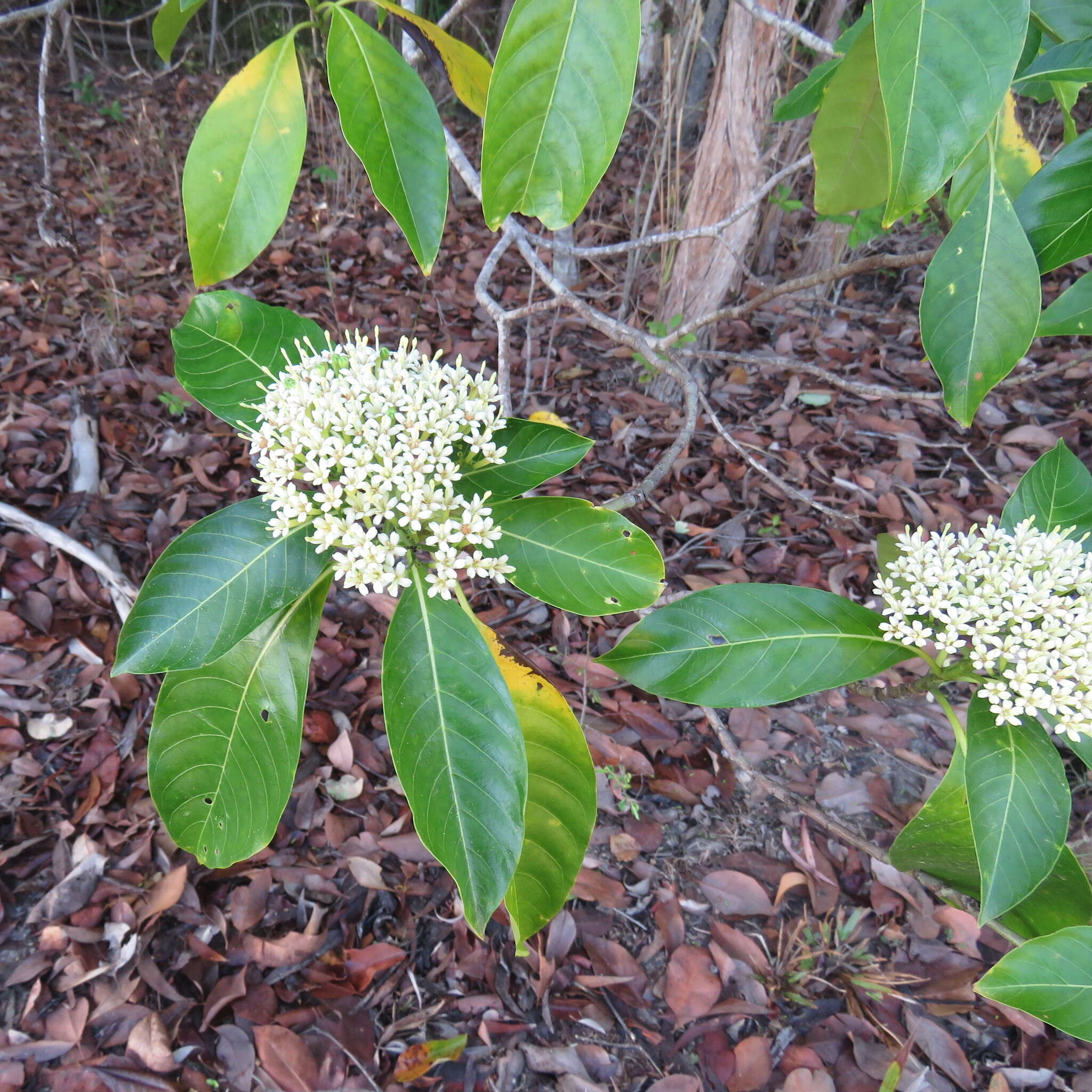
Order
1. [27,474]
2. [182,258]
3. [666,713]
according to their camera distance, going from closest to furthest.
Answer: [666,713] < [27,474] < [182,258]

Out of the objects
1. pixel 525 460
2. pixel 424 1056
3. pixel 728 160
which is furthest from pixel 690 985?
pixel 728 160

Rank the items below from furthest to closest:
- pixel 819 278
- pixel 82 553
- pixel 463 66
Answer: pixel 82 553, pixel 819 278, pixel 463 66

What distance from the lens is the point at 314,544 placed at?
1289mm

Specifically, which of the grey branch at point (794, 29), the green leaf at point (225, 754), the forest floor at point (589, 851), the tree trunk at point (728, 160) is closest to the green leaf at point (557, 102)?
the green leaf at point (225, 754)

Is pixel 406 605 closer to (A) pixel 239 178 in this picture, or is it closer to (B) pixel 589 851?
(A) pixel 239 178

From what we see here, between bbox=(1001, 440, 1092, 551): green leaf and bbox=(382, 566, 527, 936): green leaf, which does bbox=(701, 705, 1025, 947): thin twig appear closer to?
bbox=(382, 566, 527, 936): green leaf

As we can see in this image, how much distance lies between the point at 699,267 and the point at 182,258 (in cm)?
296

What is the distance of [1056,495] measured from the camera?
4.94 ft

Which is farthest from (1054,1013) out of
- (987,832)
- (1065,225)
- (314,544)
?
(314,544)

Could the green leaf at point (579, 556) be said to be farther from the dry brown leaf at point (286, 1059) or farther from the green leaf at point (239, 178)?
the dry brown leaf at point (286, 1059)

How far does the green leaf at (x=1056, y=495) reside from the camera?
148 cm

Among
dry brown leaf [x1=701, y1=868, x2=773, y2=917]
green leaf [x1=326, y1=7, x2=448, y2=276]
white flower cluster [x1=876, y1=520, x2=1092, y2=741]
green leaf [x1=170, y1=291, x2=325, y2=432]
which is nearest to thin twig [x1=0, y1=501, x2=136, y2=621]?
green leaf [x1=170, y1=291, x2=325, y2=432]

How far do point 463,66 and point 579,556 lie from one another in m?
1.03

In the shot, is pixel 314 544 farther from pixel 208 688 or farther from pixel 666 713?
pixel 666 713
